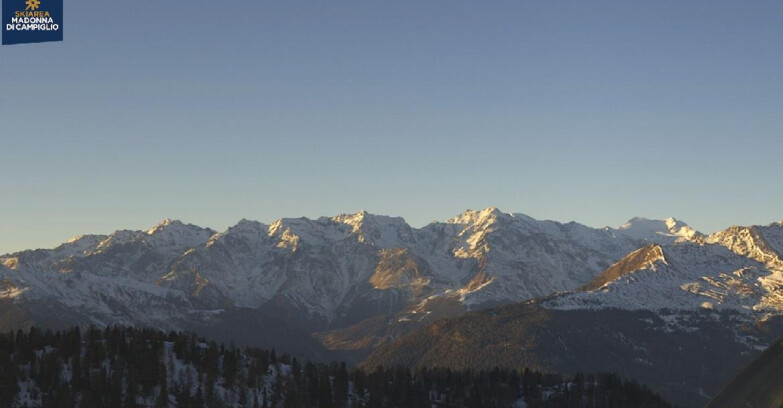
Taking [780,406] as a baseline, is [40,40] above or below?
above

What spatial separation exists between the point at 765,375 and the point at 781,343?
420 centimetres

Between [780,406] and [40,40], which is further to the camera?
[40,40]

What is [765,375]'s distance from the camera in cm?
11906

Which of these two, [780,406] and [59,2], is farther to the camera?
[59,2]

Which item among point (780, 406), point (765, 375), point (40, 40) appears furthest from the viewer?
point (40, 40)

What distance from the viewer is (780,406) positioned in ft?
365

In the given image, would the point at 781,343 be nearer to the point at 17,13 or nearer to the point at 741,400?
the point at 741,400

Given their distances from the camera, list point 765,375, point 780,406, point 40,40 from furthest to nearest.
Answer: point 40,40
point 765,375
point 780,406

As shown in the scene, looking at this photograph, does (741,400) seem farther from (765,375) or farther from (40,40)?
(40,40)

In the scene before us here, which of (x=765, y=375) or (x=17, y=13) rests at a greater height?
(x=17, y=13)

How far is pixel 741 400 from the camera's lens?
118m

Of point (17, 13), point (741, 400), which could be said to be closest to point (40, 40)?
point (17, 13)

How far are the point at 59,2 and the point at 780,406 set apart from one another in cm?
15130

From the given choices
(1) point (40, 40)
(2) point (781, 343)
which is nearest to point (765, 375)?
(2) point (781, 343)
